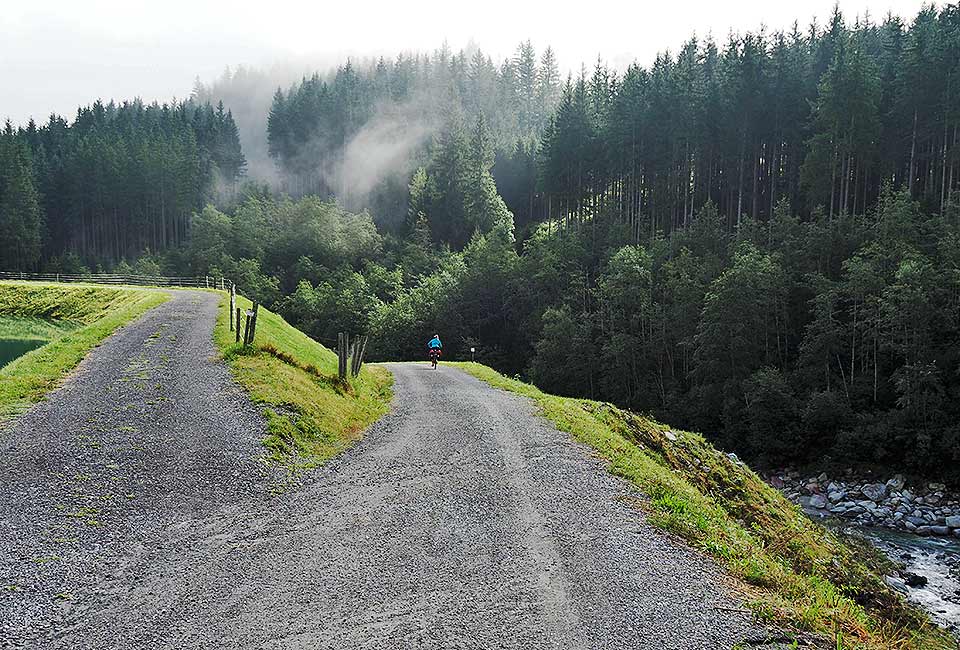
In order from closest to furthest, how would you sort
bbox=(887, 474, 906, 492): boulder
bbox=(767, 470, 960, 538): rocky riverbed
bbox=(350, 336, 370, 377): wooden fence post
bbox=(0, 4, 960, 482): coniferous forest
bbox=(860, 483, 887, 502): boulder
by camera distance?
bbox=(350, 336, 370, 377): wooden fence post → bbox=(767, 470, 960, 538): rocky riverbed → bbox=(860, 483, 887, 502): boulder → bbox=(887, 474, 906, 492): boulder → bbox=(0, 4, 960, 482): coniferous forest

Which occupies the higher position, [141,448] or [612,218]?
[612,218]

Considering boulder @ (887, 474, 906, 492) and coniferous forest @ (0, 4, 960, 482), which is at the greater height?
coniferous forest @ (0, 4, 960, 482)

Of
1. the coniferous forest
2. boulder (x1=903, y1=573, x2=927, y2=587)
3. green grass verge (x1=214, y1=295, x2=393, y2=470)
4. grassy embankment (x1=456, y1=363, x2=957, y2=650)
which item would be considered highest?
the coniferous forest

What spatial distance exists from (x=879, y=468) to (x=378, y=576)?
130ft

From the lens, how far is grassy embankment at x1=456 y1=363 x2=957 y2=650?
8.81 meters

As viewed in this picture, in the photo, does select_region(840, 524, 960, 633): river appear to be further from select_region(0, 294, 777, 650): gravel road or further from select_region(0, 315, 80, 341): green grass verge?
select_region(0, 315, 80, 341): green grass verge

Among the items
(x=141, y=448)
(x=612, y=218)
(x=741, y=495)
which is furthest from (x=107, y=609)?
(x=612, y=218)

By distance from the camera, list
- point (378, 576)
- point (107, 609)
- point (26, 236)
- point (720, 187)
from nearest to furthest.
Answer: point (107, 609) → point (378, 576) → point (720, 187) → point (26, 236)

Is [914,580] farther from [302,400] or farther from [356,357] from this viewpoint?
[302,400]

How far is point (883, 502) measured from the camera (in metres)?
35.9

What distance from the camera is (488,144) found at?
4451 inches

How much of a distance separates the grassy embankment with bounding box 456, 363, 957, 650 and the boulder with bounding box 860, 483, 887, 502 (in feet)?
48.8

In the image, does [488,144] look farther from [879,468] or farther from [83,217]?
[879,468]

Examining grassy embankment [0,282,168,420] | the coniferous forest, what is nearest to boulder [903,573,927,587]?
the coniferous forest
